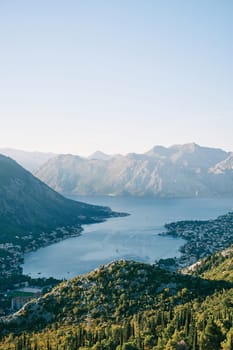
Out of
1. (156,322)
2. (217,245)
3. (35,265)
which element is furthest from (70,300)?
(217,245)

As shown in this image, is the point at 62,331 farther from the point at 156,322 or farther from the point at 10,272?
the point at 10,272

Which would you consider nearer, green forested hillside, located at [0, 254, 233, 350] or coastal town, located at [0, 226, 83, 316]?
green forested hillside, located at [0, 254, 233, 350]

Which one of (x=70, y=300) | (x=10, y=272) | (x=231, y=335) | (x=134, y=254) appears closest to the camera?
(x=231, y=335)

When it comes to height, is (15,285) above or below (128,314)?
below

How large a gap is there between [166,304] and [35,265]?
113214mm

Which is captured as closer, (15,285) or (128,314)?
(128,314)

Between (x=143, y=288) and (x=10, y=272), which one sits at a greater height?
(x=143, y=288)

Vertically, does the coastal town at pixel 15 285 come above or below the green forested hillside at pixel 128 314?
below

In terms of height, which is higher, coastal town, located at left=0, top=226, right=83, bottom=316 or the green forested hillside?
the green forested hillside

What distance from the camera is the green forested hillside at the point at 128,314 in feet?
180

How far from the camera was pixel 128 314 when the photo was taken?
76000mm

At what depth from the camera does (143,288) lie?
85000 millimetres

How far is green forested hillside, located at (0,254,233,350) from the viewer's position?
54922 mm

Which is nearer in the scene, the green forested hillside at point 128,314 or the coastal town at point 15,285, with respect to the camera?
the green forested hillside at point 128,314
